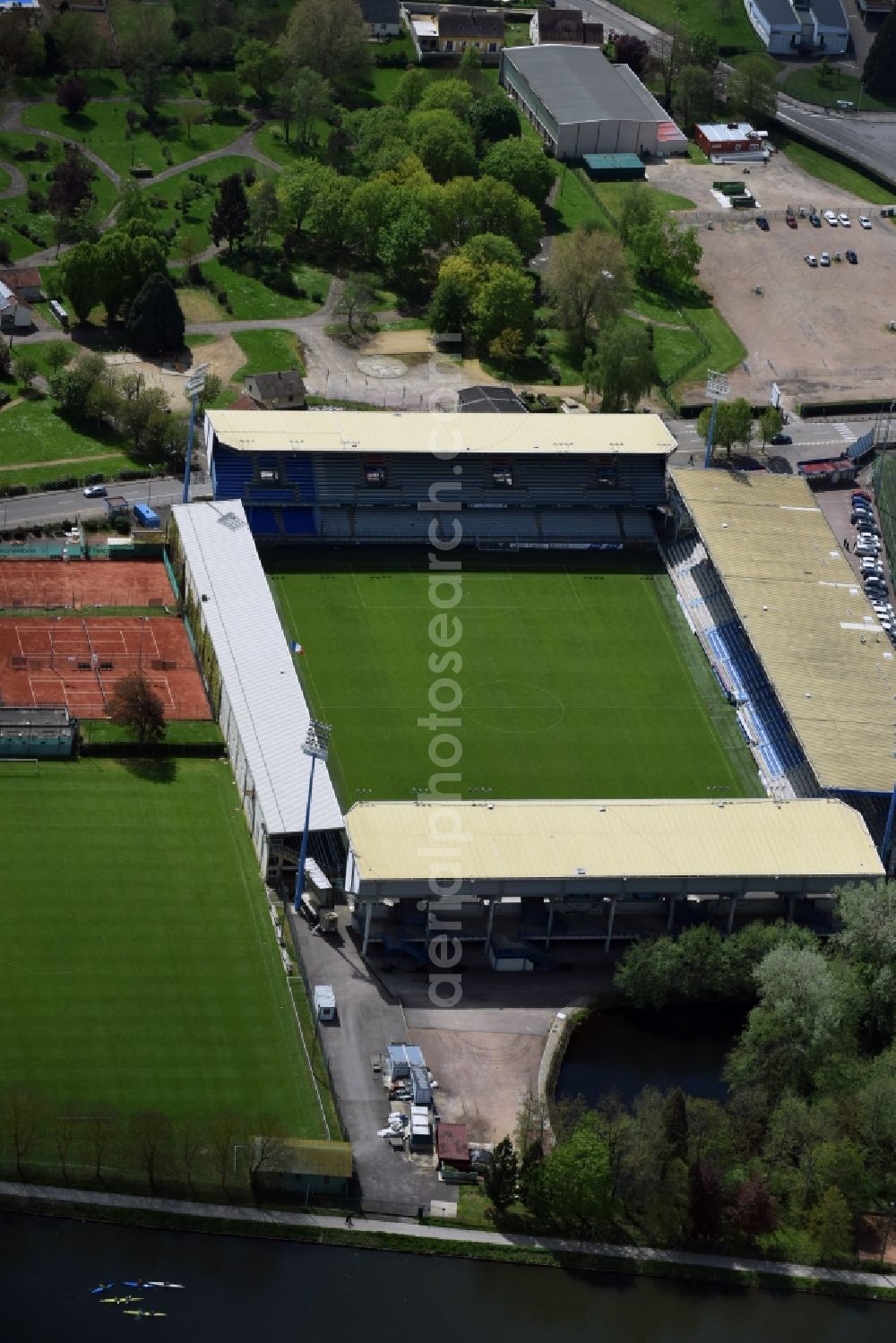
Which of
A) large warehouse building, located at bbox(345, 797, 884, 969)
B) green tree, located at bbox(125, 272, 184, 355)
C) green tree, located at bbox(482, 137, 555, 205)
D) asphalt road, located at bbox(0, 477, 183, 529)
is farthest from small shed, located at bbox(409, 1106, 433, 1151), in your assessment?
green tree, located at bbox(482, 137, 555, 205)

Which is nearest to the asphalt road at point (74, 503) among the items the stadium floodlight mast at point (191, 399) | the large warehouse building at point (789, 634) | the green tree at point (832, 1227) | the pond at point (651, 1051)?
the stadium floodlight mast at point (191, 399)

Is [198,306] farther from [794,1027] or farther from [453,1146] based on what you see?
[453,1146]

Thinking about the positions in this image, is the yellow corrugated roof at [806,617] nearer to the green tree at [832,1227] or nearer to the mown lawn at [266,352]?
the green tree at [832,1227]

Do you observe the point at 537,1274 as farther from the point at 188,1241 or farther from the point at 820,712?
the point at 820,712

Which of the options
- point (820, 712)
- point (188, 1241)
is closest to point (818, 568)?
point (820, 712)

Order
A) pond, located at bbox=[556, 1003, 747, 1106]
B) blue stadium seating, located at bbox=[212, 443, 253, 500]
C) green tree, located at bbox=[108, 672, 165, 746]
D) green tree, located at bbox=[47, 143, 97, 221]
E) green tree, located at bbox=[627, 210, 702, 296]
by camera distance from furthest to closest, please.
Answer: green tree, located at bbox=[627, 210, 702, 296], green tree, located at bbox=[47, 143, 97, 221], blue stadium seating, located at bbox=[212, 443, 253, 500], green tree, located at bbox=[108, 672, 165, 746], pond, located at bbox=[556, 1003, 747, 1106]

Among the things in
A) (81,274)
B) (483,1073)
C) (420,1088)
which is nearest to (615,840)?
(483,1073)

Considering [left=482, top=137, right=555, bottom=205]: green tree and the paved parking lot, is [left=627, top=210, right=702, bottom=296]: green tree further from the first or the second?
[left=482, top=137, right=555, bottom=205]: green tree
